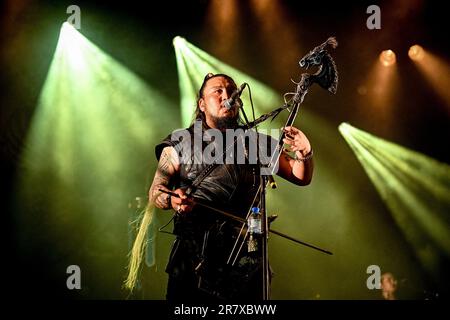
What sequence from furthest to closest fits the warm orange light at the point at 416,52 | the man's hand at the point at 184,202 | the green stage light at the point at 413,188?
the green stage light at the point at 413,188 → the warm orange light at the point at 416,52 → the man's hand at the point at 184,202

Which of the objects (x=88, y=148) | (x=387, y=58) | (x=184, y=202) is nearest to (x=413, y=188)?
(x=387, y=58)

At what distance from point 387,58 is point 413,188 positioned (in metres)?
2.50

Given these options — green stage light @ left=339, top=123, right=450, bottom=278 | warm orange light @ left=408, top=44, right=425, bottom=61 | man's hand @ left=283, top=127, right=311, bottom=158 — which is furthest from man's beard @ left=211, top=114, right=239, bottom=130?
warm orange light @ left=408, top=44, right=425, bottom=61

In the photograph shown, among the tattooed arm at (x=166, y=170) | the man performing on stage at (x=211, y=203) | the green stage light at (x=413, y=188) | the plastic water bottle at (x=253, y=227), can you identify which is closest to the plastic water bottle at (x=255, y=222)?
the plastic water bottle at (x=253, y=227)

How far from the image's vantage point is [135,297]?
6984mm

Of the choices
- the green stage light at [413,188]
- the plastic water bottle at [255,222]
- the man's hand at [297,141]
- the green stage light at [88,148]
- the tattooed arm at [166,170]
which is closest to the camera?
the plastic water bottle at [255,222]

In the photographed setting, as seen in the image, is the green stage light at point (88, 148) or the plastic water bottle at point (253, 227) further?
the green stage light at point (88, 148)

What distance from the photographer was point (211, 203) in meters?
3.30

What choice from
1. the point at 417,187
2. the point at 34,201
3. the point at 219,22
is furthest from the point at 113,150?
the point at 417,187

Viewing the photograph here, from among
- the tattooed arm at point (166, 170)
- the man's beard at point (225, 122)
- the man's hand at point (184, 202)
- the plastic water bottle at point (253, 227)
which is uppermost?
the man's beard at point (225, 122)

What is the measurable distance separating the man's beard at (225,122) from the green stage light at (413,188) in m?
5.19

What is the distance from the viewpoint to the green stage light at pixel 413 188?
8398mm

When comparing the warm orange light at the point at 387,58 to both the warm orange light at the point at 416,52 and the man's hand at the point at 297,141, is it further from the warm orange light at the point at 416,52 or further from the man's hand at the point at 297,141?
the man's hand at the point at 297,141
